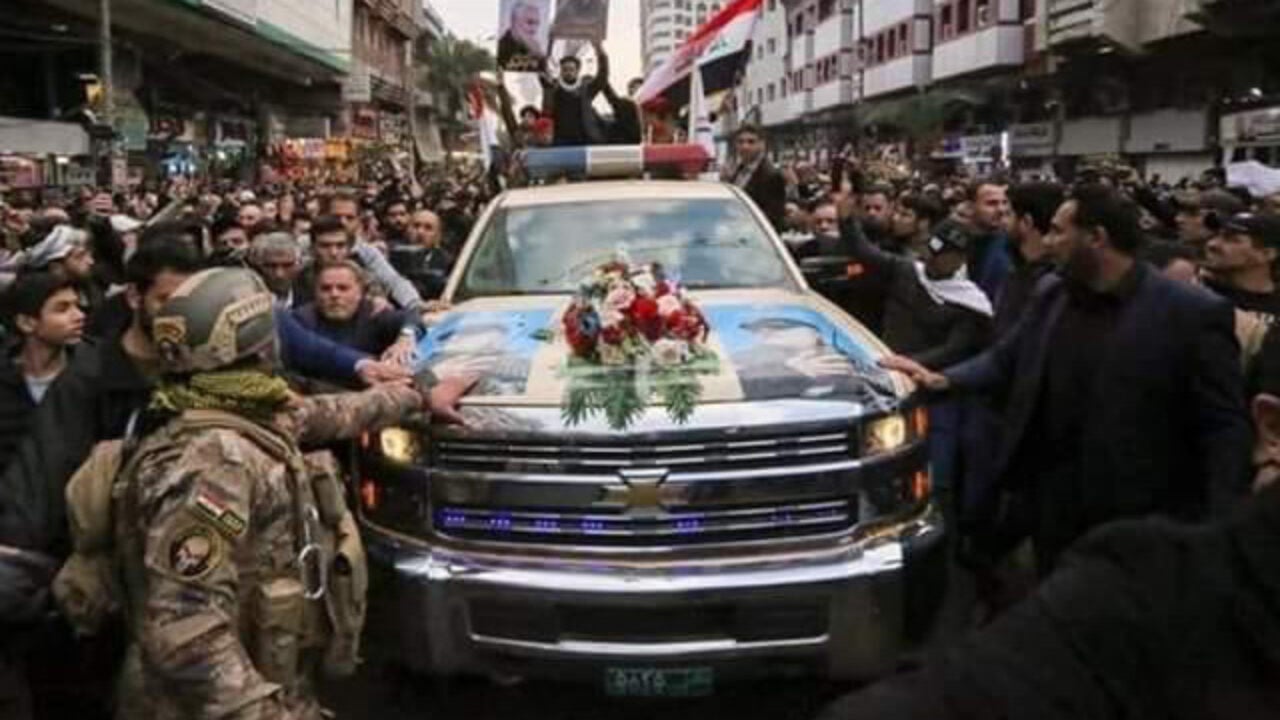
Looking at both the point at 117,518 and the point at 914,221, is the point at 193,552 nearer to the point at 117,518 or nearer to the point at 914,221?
the point at 117,518

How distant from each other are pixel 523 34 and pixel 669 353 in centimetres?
1060

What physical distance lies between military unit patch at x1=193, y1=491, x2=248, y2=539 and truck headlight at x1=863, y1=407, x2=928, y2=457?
2687 mm

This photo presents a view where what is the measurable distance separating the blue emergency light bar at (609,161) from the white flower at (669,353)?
14.5 feet

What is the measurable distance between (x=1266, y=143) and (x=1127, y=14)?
7465 millimetres

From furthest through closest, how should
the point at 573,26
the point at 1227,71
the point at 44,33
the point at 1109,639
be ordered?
1. the point at 1227,71
2. the point at 44,33
3. the point at 573,26
4. the point at 1109,639

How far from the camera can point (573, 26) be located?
15.6 m

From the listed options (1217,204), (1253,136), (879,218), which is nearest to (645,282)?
(1217,204)

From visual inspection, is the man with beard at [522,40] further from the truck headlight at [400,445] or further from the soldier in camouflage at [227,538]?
the soldier in camouflage at [227,538]

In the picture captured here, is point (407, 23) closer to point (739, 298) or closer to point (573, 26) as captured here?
point (573, 26)

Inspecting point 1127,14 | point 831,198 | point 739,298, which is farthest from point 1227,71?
point 739,298

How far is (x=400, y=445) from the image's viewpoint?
16.4 feet

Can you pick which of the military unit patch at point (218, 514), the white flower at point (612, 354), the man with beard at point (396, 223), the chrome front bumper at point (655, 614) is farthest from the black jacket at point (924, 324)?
the man with beard at point (396, 223)

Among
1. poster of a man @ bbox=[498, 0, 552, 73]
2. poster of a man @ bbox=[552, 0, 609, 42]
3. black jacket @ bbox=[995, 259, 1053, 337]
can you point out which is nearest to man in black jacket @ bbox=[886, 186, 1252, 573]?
black jacket @ bbox=[995, 259, 1053, 337]

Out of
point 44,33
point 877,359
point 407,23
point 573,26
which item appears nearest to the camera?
point 877,359
